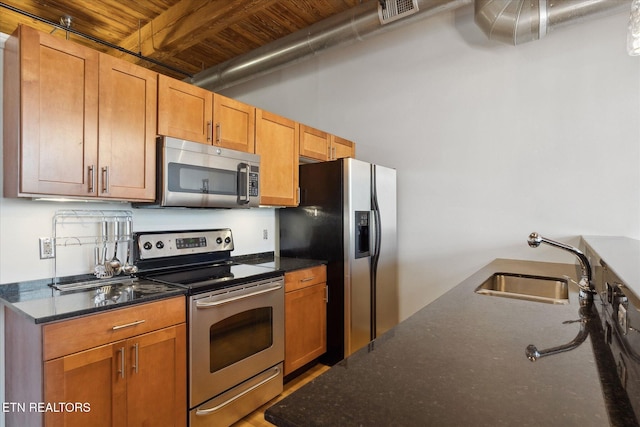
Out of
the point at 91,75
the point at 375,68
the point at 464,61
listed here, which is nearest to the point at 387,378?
the point at 91,75

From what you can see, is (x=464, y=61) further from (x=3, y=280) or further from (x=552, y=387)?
(x=3, y=280)

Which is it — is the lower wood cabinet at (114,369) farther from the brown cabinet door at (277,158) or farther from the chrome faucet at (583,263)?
the chrome faucet at (583,263)

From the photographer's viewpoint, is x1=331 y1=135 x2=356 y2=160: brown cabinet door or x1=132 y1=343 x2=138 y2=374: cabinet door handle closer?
x1=132 y1=343 x2=138 y2=374: cabinet door handle

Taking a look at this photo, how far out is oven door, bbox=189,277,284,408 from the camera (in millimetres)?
1789

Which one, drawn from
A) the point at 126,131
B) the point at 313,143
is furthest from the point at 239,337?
the point at 313,143

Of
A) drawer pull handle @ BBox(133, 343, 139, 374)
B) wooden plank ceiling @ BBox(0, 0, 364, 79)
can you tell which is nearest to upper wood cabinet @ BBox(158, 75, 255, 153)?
wooden plank ceiling @ BBox(0, 0, 364, 79)

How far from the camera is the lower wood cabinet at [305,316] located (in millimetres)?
2424

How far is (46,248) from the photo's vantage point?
179cm

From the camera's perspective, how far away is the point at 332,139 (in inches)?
128

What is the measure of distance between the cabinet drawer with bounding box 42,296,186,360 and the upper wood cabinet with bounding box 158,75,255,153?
3.35 ft

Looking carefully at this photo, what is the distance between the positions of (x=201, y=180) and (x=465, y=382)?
1.86 m

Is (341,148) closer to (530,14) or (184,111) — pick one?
(184,111)

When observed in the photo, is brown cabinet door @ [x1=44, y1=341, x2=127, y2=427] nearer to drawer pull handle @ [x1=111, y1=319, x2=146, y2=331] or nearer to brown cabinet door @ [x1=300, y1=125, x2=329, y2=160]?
drawer pull handle @ [x1=111, y1=319, x2=146, y2=331]

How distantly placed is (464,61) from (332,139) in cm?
133
